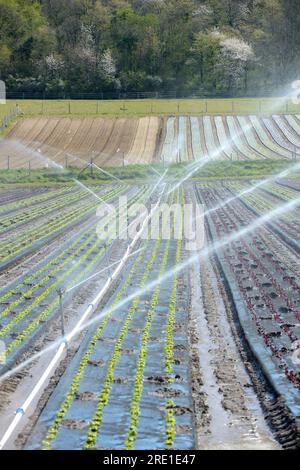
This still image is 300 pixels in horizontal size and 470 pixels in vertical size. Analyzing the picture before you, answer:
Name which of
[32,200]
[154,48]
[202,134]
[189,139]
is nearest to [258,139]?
[202,134]

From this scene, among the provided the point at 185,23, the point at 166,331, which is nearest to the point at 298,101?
the point at 185,23

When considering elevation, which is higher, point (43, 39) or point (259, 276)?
point (43, 39)

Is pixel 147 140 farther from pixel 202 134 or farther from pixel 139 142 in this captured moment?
pixel 202 134

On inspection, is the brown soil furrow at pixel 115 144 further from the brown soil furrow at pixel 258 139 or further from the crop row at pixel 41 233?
Answer: the crop row at pixel 41 233

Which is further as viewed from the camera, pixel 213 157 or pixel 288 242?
pixel 213 157

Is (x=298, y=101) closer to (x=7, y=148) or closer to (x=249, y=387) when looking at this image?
(x=7, y=148)

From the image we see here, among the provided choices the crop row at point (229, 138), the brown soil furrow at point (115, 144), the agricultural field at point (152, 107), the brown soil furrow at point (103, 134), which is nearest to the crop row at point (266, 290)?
the brown soil furrow at point (115, 144)
